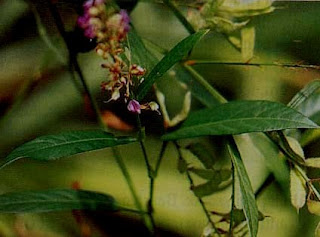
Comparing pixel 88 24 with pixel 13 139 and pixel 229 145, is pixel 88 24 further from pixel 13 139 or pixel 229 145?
pixel 13 139

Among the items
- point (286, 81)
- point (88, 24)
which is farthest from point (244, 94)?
point (88, 24)

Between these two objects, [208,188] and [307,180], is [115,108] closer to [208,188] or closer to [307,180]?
[208,188]

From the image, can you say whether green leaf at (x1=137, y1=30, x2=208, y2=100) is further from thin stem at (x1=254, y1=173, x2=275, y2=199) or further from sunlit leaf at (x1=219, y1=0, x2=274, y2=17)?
thin stem at (x1=254, y1=173, x2=275, y2=199)

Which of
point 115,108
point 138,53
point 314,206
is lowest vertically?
point 115,108

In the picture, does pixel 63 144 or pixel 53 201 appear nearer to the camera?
pixel 63 144

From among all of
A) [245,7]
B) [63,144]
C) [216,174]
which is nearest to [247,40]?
[245,7]

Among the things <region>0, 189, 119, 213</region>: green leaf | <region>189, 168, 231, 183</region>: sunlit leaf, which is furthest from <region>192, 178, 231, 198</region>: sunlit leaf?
<region>0, 189, 119, 213</region>: green leaf
